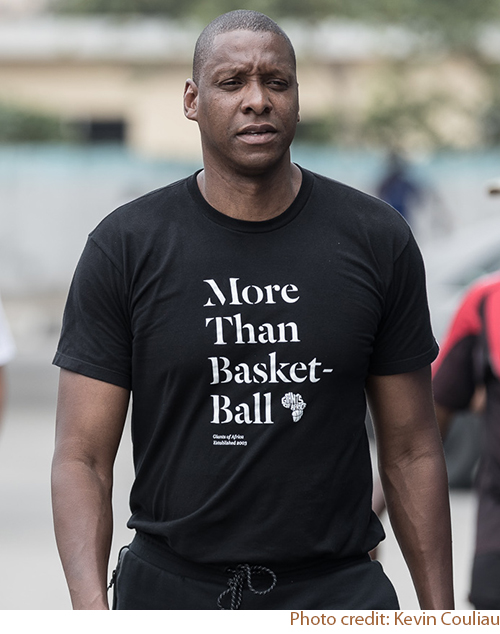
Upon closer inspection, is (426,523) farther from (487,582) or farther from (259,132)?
(259,132)

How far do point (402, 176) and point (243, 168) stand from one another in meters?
17.6

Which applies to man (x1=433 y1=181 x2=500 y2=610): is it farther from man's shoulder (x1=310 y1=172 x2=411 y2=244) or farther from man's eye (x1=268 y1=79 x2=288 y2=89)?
man's eye (x1=268 y1=79 x2=288 y2=89)

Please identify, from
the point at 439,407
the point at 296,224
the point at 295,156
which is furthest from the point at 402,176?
the point at 296,224

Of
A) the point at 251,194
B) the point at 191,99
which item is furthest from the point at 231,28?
the point at 251,194

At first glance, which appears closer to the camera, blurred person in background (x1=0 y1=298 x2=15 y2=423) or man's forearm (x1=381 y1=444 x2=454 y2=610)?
man's forearm (x1=381 y1=444 x2=454 y2=610)

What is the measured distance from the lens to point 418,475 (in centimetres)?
337

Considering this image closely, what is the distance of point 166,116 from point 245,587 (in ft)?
90.0

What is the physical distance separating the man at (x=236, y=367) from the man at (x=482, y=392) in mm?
816

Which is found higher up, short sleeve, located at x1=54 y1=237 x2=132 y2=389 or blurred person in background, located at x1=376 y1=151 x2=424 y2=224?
blurred person in background, located at x1=376 y1=151 x2=424 y2=224

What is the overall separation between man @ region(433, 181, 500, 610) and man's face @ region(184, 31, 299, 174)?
4.19ft

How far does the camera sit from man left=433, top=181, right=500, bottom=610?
409 cm

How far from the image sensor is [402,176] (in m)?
20.6
